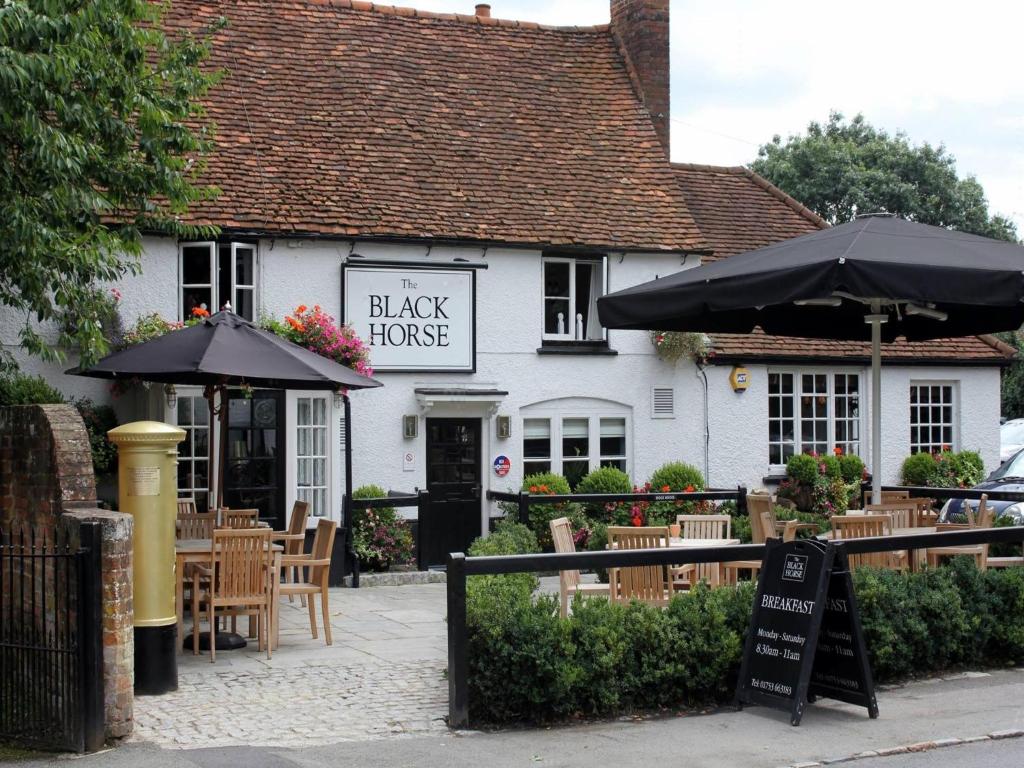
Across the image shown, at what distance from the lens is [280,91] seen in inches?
730

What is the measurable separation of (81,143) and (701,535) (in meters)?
6.85

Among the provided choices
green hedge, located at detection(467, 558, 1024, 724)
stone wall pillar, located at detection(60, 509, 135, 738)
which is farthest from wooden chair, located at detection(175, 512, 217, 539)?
stone wall pillar, located at detection(60, 509, 135, 738)

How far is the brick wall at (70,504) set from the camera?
7652 mm

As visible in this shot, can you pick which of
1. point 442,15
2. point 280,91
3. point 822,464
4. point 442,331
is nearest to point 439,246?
point 442,331

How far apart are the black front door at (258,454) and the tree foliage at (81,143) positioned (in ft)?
8.91

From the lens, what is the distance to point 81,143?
11.6 metres

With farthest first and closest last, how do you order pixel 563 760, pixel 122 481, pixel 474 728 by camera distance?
1. pixel 122 481
2. pixel 474 728
3. pixel 563 760

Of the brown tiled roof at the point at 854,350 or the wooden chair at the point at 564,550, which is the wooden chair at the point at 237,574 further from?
the brown tiled roof at the point at 854,350

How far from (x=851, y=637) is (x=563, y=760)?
2225 millimetres

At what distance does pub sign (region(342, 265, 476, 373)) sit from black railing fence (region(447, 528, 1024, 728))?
362 inches

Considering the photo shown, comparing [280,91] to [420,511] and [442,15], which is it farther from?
[420,511]

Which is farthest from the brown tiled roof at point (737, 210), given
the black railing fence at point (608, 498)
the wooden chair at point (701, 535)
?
the wooden chair at point (701, 535)

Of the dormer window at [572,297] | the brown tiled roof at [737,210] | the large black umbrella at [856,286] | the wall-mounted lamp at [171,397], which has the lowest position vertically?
the wall-mounted lamp at [171,397]

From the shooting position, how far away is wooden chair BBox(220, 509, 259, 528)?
1238 centimetres
